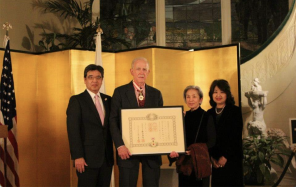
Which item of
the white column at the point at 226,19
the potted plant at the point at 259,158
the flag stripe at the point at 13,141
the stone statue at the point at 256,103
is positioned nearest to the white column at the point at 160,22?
the white column at the point at 226,19

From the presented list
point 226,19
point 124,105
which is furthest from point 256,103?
point 124,105

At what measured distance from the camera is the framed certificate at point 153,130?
3826 millimetres

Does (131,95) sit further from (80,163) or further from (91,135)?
(80,163)

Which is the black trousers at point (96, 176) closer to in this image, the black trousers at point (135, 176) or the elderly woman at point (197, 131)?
the black trousers at point (135, 176)

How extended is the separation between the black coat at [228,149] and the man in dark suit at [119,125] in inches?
24.1

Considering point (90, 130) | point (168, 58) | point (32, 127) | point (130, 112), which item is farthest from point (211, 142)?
point (32, 127)

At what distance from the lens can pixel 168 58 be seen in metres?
6.32

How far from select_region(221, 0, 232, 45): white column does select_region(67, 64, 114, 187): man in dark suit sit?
171 inches

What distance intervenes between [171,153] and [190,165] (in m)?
0.23

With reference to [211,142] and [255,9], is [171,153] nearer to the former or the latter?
[211,142]

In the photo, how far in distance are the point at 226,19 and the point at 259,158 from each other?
2491mm

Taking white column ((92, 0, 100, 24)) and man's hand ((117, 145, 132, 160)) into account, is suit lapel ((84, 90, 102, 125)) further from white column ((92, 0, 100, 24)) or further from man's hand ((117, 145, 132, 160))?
white column ((92, 0, 100, 24))

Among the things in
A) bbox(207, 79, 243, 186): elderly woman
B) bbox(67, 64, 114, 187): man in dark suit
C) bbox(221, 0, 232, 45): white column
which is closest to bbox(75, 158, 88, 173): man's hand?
bbox(67, 64, 114, 187): man in dark suit

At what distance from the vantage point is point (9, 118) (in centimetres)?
572
